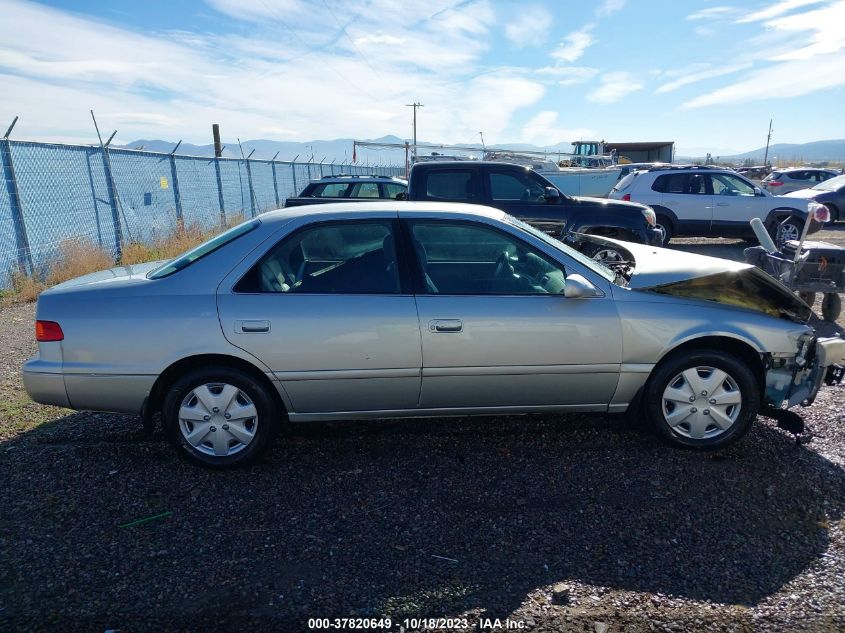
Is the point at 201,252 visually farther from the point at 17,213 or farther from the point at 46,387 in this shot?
the point at 17,213

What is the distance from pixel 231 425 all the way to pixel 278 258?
3.65 feet

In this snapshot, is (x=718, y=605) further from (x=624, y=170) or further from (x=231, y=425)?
(x=624, y=170)

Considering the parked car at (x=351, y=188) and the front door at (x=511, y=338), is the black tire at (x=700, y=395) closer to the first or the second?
the front door at (x=511, y=338)

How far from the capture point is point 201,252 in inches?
155

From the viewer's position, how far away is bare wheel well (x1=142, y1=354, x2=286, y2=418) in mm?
3705

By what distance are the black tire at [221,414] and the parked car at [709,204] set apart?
38.0 ft

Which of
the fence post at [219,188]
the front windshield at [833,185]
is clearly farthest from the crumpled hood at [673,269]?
the front windshield at [833,185]

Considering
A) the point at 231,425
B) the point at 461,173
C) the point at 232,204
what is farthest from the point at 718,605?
the point at 232,204

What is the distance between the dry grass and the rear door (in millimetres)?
10439

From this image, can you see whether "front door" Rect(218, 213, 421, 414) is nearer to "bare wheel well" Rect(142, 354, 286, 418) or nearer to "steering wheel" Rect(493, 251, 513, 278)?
"bare wheel well" Rect(142, 354, 286, 418)

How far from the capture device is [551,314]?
3.78 metres

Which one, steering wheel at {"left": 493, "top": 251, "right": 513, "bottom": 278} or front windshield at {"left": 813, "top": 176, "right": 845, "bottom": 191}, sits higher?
front windshield at {"left": 813, "top": 176, "right": 845, "bottom": 191}

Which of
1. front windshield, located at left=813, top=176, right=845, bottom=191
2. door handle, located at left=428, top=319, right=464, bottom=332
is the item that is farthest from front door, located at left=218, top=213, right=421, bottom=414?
front windshield, located at left=813, top=176, right=845, bottom=191

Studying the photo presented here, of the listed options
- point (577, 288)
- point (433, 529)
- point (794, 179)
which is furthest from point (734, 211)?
point (794, 179)
